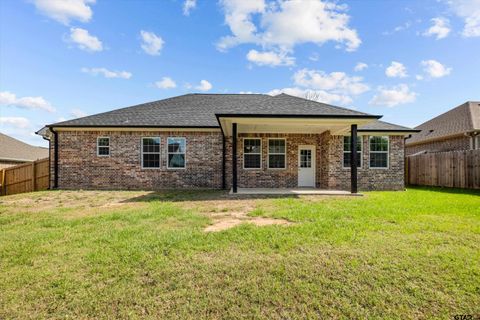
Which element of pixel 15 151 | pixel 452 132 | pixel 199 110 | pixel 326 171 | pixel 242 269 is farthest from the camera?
pixel 15 151

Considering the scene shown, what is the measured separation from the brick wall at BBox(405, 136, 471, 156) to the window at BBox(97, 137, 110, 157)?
2094 centimetres

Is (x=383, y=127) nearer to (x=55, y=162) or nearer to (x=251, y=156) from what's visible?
(x=251, y=156)

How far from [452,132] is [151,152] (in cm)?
1863

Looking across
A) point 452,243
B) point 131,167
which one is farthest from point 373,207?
point 131,167

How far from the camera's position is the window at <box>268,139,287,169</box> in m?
12.5

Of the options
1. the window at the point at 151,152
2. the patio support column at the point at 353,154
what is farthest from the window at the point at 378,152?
the window at the point at 151,152

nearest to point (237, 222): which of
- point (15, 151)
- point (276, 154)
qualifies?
point (276, 154)

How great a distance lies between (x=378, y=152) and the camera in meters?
12.6

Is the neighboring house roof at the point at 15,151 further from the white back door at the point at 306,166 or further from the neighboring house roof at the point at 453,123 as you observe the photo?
the neighboring house roof at the point at 453,123

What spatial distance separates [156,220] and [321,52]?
14206 mm

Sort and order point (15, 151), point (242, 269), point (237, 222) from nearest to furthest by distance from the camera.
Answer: point (242, 269)
point (237, 222)
point (15, 151)

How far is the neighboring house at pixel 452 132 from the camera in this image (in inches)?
593

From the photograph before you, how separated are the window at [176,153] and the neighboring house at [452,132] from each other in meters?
16.7

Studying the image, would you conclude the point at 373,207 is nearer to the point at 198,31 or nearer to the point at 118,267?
the point at 118,267
